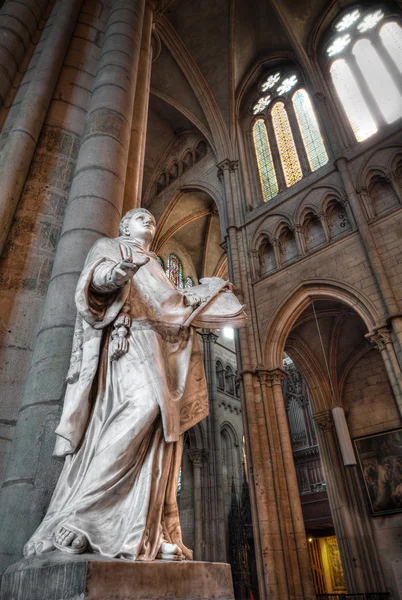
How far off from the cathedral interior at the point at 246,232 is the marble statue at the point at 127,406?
0.54m

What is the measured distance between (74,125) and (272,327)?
7105 mm

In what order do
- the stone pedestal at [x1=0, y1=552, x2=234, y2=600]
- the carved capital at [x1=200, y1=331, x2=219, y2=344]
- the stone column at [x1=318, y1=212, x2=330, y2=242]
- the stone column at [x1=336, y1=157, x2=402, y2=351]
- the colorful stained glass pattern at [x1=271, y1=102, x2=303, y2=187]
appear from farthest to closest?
the carved capital at [x1=200, y1=331, x2=219, y2=344] → the colorful stained glass pattern at [x1=271, y1=102, x2=303, y2=187] → the stone column at [x1=318, y1=212, x2=330, y2=242] → the stone column at [x1=336, y1=157, x2=402, y2=351] → the stone pedestal at [x1=0, y1=552, x2=234, y2=600]

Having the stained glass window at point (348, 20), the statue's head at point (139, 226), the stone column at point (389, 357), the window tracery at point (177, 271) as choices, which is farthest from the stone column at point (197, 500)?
the stained glass window at point (348, 20)

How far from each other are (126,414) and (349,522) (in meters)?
10.7

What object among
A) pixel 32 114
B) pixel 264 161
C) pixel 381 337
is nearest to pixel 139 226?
pixel 32 114

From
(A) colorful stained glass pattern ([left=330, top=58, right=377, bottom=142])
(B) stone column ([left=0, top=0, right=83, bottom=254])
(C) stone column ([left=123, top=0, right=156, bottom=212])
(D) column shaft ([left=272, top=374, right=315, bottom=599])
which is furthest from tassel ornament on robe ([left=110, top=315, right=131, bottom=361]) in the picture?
(A) colorful stained glass pattern ([left=330, top=58, right=377, bottom=142])

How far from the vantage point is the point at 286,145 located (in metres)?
12.4

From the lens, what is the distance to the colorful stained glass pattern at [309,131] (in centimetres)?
1123

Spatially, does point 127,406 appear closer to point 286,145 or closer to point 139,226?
point 139,226

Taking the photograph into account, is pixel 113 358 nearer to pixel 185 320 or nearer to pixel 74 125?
pixel 185 320

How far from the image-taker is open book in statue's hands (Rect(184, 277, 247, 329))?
2.10 m

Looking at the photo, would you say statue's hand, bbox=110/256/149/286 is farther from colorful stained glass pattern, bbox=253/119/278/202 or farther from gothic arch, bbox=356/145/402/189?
colorful stained glass pattern, bbox=253/119/278/202

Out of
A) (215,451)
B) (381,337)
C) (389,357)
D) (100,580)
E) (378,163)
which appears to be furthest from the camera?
(215,451)

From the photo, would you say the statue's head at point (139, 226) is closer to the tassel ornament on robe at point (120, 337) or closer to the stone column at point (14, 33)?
the tassel ornament on robe at point (120, 337)
